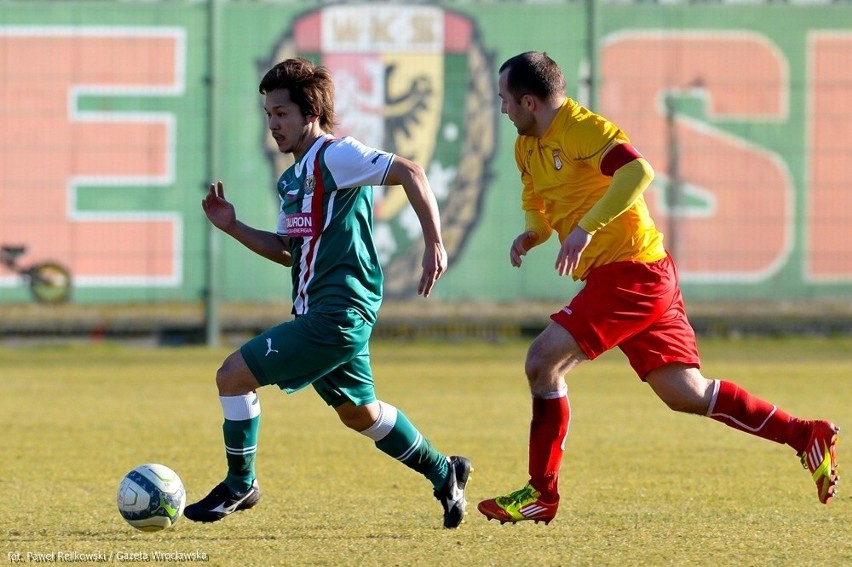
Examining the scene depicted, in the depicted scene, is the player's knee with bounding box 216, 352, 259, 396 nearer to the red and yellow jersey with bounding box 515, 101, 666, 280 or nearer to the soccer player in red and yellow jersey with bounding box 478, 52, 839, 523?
the soccer player in red and yellow jersey with bounding box 478, 52, 839, 523

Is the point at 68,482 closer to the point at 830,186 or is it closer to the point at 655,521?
the point at 655,521

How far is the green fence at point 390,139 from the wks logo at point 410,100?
0.9 inches

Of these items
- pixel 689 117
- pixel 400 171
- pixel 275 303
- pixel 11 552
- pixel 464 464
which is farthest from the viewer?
pixel 689 117

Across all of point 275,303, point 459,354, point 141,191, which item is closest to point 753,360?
point 459,354

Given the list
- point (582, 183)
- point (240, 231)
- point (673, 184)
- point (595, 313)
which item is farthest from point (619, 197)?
point (673, 184)

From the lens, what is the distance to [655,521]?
5684mm

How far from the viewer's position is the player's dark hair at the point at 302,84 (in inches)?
219

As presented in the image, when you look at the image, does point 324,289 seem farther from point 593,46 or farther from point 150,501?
point 593,46

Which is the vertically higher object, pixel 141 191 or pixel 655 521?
pixel 141 191

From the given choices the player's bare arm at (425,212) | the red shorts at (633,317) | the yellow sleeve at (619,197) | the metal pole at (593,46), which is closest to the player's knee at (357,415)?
the player's bare arm at (425,212)

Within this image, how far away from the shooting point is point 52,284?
15.3 meters

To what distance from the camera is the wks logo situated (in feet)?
51.2

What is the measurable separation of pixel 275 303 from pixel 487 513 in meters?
10.2

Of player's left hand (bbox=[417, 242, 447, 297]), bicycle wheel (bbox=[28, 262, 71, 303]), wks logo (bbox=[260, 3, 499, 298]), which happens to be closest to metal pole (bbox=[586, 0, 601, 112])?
wks logo (bbox=[260, 3, 499, 298])
